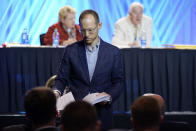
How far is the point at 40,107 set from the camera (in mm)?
2875

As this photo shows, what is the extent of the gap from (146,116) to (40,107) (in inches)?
26.2

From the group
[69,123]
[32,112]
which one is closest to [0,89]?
[32,112]

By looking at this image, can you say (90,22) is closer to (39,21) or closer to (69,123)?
(69,123)

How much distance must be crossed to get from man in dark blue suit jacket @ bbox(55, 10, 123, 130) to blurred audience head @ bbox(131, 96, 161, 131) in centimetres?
107

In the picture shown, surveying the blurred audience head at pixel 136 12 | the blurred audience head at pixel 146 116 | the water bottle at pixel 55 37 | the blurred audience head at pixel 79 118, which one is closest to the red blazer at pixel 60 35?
the water bottle at pixel 55 37

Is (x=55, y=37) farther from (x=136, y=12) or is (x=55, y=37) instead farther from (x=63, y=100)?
(x=63, y=100)

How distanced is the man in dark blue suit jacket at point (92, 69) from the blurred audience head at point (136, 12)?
14.0 feet

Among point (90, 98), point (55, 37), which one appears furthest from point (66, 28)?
point (90, 98)

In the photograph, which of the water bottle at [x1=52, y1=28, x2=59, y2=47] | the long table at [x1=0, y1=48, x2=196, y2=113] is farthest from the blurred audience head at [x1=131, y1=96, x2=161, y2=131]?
the water bottle at [x1=52, y1=28, x2=59, y2=47]

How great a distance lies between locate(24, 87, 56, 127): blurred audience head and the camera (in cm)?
288

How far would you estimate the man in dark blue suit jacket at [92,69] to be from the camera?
3.89 meters

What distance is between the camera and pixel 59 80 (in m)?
4.02

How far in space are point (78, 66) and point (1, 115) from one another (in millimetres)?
3004

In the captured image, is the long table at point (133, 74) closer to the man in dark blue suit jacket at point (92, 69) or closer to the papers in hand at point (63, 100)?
the man in dark blue suit jacket at point (92, 69)
